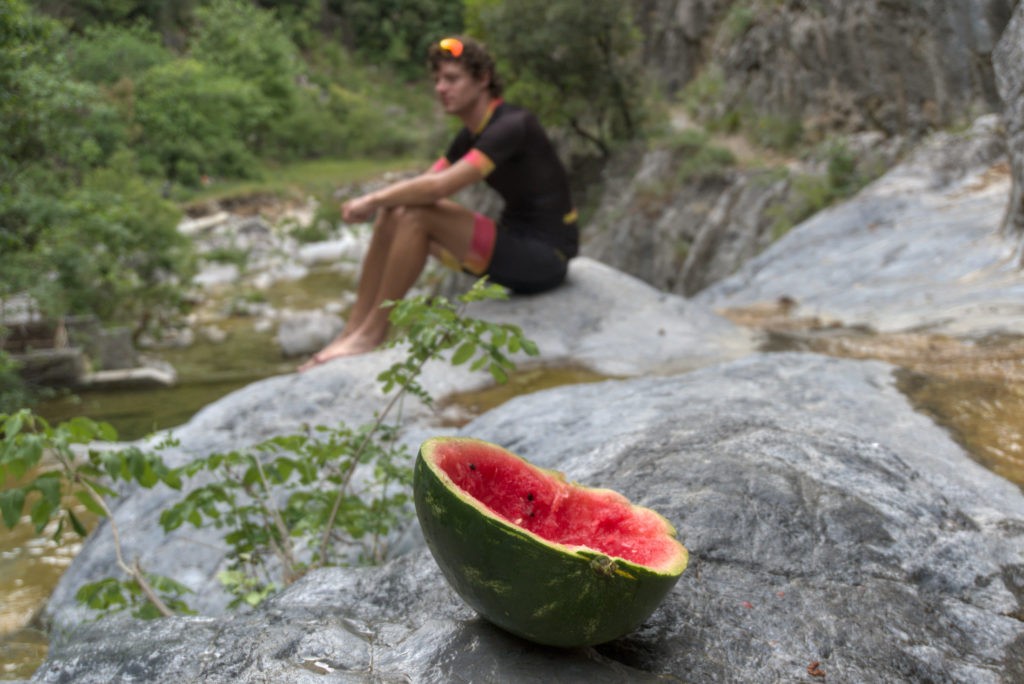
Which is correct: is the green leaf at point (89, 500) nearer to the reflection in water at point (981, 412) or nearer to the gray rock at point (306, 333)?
the reflection in water at point (981, 412)

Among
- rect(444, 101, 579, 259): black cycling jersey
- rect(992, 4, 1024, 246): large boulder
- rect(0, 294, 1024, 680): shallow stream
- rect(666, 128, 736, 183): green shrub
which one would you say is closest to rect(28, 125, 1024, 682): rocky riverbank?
rect(0, 294, 1024, 680): shallow stream

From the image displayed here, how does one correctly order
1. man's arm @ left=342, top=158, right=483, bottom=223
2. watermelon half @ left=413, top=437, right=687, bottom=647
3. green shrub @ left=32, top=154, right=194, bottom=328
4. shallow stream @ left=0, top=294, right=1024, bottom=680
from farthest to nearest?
1. green shrub @ left=32, top=154, right=194, bottom=328
2. man's arm @ left=342, top=158, right=483, bottom=223
3. shallow stream @ left=0, top=294, right=1024, bottom=680
4. watermelon half @ left=413, top=437, right=687, bottom=647

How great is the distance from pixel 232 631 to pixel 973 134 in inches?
280

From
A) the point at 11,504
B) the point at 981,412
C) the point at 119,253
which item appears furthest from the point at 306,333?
the point at 981,412

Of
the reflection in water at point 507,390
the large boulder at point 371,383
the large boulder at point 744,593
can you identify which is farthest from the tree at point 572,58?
the large boulder at point 744,593

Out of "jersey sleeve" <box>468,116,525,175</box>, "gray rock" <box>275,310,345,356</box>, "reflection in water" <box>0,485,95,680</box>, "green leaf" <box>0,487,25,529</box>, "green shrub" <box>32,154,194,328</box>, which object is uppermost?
"jersey sleeve" <box>468,116,525,175</box>

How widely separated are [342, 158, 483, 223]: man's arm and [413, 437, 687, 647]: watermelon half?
131 inches

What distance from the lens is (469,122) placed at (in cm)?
540

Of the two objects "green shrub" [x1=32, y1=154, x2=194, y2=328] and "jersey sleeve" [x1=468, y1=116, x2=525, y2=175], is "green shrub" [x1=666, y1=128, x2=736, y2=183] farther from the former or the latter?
"jersey sleeve" [x1=468, y1=116, x2=525, y2=175]

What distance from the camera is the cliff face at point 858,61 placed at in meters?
7.76

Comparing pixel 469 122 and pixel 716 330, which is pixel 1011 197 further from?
pixel 469 122

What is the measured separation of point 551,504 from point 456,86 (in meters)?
3.85

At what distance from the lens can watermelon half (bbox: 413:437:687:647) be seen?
4.75 ft

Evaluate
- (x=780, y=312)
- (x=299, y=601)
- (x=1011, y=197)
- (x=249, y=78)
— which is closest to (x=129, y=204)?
(x=780, y=312)
